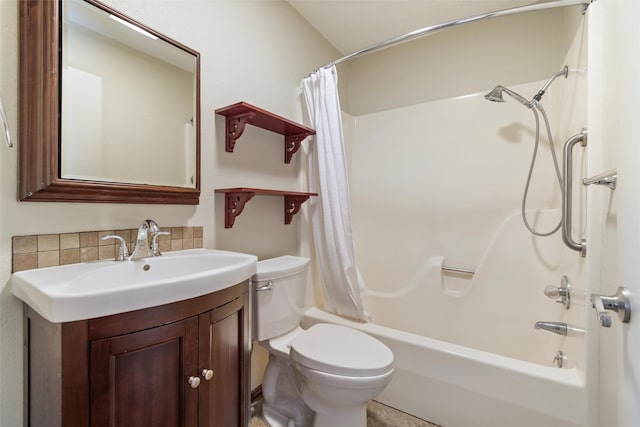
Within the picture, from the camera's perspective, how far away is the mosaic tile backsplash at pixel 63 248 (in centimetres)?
83

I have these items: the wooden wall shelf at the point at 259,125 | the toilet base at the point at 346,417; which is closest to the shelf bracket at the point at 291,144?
the wooden wall shelf at the point at 259,125

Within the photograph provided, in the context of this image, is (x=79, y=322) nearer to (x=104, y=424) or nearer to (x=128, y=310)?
(x=128, y=310)

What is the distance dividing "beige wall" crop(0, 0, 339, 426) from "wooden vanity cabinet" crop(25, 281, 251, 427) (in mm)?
247

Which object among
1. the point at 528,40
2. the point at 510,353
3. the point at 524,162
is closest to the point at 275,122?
the point at 524,162

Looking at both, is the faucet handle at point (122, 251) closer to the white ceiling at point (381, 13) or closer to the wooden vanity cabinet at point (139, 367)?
the wooden vanity cabinet at point (139, 367)

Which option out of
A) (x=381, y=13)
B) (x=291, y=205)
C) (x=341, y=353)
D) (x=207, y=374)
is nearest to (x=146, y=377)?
(x=207, y=374)

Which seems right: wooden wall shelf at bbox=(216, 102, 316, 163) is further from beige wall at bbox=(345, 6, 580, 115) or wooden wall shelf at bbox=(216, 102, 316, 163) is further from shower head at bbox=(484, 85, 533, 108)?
shower head at bbox=(484, 85, 533, 108)

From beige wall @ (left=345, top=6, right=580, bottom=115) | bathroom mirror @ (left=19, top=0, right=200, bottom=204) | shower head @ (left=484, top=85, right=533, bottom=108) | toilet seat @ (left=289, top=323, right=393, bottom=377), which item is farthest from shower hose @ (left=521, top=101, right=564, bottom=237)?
bathroom mirror @ (left=19, top=0, right=200, bottom=204)

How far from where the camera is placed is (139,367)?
2.35 ft

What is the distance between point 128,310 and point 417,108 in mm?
2145

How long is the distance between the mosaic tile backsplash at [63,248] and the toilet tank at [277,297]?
452 millimetres

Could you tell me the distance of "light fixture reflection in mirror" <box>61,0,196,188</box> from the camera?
0.93 meters

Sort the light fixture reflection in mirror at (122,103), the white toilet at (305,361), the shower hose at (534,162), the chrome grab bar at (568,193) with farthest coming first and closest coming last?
the shower hose at (534,162)
the chrome grab bar at (568,193)
the white toilet at (305,361)
the light fixture reflection in mirror at (122,103)

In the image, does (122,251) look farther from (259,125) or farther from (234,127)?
(259,125)
